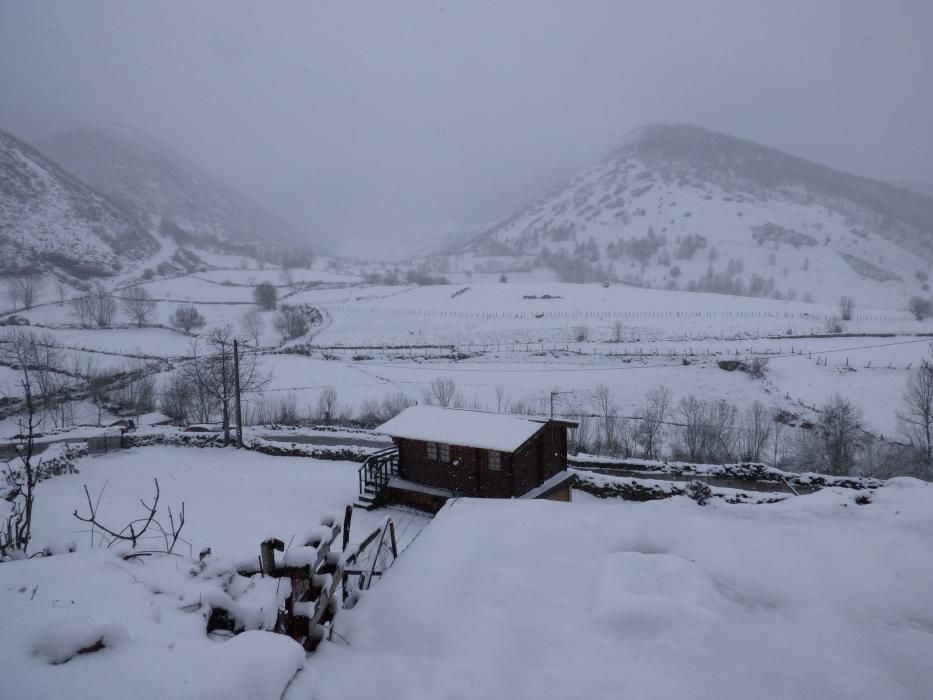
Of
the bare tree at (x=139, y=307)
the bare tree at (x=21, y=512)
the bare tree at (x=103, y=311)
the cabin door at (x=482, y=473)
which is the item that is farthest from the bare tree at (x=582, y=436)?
the bare tree at (x=103, y=311)

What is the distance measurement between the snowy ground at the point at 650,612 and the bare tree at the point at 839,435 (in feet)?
93.7

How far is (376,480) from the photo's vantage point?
21.5m

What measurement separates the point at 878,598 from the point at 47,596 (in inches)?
297

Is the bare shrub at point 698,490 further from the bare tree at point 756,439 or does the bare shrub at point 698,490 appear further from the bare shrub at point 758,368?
the bare shrub at point 758,368

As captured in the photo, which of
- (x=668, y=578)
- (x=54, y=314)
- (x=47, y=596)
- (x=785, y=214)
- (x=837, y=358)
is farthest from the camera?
(x=785, y=214)

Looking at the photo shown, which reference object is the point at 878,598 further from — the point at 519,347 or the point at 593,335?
the point at 593,335

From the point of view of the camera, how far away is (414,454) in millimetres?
20344

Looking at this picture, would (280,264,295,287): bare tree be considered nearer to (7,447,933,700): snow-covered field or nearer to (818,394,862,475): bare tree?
(818,394,862,475): bare tree

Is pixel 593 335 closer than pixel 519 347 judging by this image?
No

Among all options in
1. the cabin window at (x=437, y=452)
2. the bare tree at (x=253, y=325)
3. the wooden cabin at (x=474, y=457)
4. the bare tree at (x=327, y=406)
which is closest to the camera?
the wooden cabin at (x=474, y=457)

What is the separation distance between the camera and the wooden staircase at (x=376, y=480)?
20625mm

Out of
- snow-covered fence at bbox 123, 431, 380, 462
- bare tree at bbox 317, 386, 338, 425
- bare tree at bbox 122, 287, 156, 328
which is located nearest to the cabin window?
snow-covered fence at bbox 123, 431, 380, 462

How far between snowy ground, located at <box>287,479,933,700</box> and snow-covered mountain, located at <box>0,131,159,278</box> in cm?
12101

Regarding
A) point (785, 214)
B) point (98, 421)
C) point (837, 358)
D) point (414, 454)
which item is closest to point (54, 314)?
point (98, 421)
